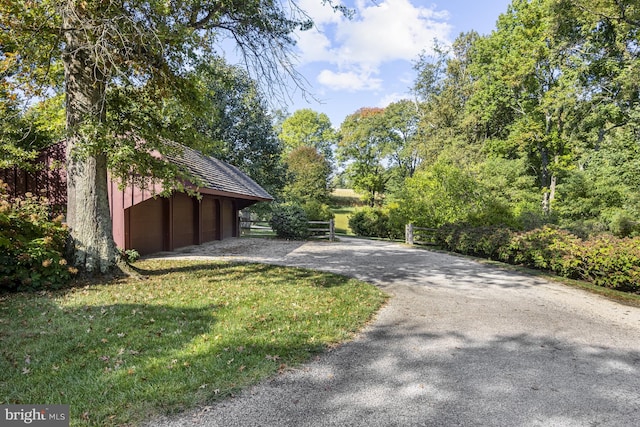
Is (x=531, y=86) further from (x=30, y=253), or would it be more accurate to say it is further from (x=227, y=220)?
(x=30, y=253)

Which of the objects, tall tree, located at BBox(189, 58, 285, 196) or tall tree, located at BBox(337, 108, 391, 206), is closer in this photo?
tall tree, located at BBox(189, 58, 285, 196)

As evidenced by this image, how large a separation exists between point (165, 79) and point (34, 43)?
2.32m

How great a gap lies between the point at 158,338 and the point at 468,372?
3.61m

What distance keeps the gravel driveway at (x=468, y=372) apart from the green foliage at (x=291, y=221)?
1054 cm

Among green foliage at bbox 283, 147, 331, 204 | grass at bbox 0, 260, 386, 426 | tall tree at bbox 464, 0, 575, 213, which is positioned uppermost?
tall tree at bbox 464, 0, 575, 213

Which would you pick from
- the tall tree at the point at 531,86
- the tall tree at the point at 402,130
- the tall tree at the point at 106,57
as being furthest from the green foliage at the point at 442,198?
the tall tree at the point at 402,130

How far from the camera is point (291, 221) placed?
16.8 meters

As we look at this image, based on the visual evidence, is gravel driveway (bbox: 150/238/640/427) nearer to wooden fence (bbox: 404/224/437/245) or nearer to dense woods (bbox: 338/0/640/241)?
dense woods (bbox: 338/0/640/241)

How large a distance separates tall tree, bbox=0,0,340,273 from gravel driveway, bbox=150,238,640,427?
17.6 feet

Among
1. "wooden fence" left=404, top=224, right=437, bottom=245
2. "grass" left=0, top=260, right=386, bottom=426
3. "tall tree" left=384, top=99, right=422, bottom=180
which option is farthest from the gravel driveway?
"tall tree" left=384, top=99, right=422, bottom=180

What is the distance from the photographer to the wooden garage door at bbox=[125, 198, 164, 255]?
10.2m

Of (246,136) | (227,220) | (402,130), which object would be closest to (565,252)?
(227,220)

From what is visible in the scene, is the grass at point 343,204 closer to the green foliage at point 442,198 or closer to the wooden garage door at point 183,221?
the green foliage at point 442,198

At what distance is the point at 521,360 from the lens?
376cm
